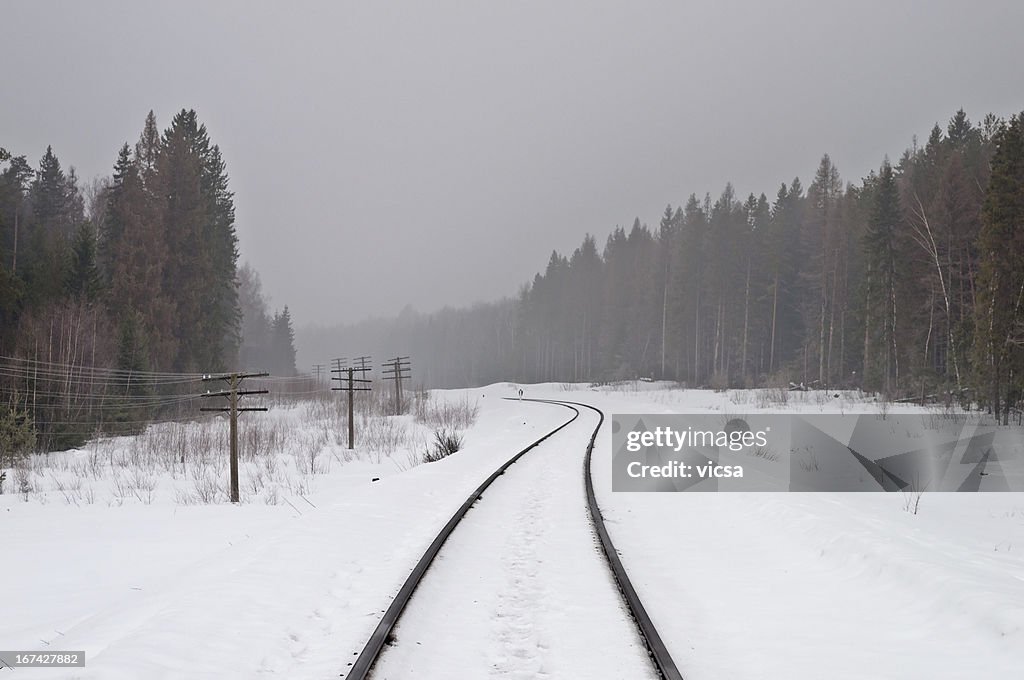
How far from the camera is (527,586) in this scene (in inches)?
240

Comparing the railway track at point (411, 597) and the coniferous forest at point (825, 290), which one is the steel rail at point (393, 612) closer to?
the railway track at point (411, 597)

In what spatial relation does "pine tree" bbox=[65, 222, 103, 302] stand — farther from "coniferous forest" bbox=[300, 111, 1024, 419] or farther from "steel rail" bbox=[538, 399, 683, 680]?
"coniferous forest" bbox=[300, 111, 1024, 419]

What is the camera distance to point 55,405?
86.1ft

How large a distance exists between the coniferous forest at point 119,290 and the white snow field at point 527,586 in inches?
578

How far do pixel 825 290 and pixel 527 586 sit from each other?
48.5m

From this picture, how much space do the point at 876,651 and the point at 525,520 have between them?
502 cm

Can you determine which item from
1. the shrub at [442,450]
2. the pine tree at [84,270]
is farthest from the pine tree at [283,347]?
the shrub at [442,450]

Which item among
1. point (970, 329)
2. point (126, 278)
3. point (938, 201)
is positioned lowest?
point (970, 329)

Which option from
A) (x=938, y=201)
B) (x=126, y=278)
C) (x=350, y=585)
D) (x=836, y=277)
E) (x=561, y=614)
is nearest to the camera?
(x=561, y=614)

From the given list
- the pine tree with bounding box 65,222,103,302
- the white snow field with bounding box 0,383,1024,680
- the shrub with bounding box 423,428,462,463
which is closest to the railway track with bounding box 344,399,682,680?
the white snow field with bounding box 0,383,1024,680

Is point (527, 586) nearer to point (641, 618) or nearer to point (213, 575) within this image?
point (641, 618)

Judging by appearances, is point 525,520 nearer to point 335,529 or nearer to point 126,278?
point 335,529

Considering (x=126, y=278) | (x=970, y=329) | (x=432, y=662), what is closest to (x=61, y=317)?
(x=126, y=278)

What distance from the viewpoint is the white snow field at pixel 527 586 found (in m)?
4.56
